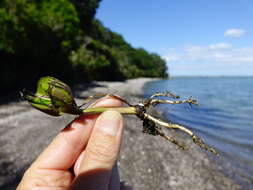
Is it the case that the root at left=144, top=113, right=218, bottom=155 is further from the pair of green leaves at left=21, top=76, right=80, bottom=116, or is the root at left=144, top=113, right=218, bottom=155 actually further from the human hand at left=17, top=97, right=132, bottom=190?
the pair of green leaves at left=21, top=76, right=80, bottom=116

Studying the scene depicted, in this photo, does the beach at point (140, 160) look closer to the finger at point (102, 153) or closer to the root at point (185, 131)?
the root at point (185, 131)

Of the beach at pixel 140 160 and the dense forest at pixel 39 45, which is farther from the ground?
the dense forest at pixel 39 45

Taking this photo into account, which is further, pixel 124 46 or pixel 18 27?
pixel 124 46

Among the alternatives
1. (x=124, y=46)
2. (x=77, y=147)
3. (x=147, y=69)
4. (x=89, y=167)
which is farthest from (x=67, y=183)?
(x=124, y=46)

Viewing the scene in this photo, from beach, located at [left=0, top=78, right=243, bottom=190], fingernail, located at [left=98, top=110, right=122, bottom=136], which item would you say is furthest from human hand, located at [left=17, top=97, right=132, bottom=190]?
beach, located at [left=0, top=78, right=243, bottom=190]

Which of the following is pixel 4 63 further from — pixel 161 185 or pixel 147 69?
pixel 147 69

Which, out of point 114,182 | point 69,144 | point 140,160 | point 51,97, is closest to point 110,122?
point 51,97

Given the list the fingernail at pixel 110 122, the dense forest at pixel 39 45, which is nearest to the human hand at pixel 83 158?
the fingernail at pixel 110 122
